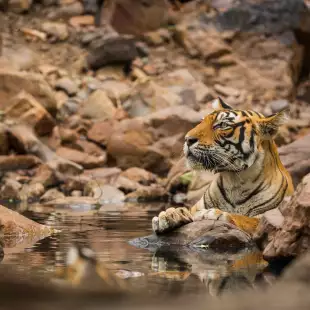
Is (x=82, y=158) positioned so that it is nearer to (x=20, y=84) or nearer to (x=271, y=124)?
(x=20, y=84)

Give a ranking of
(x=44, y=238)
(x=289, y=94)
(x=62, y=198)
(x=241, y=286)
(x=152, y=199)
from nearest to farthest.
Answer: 1. (x=241, y=286)
2. (x=44, y=238)
3. (x=62, y=198)
4. (x=152, y=199)
5. (x=289, y=94)

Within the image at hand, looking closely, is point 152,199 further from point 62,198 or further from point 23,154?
point 23,154

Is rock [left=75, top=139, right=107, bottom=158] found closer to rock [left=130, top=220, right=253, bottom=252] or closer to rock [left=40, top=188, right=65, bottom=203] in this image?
rock [left=40, top=188, right=65, bottom=203]

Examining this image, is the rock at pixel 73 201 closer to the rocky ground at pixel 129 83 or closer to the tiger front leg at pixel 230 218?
the rocky ground at pixel 129 83

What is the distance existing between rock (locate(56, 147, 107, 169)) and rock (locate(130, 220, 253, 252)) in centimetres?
881

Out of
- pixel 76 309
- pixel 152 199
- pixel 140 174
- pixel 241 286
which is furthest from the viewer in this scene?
pixel 140 174

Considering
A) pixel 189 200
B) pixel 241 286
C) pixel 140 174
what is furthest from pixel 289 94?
pixel 241 286

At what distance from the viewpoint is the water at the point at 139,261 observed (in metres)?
4.69

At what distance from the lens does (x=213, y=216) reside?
22.0 ft

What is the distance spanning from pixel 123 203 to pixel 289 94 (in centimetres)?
1125

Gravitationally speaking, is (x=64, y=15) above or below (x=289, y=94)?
above

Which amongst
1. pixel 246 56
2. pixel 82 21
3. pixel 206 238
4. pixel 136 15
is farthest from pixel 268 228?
pixel 82 21

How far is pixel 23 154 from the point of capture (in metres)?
15.0

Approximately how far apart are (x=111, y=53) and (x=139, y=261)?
16.3 m
